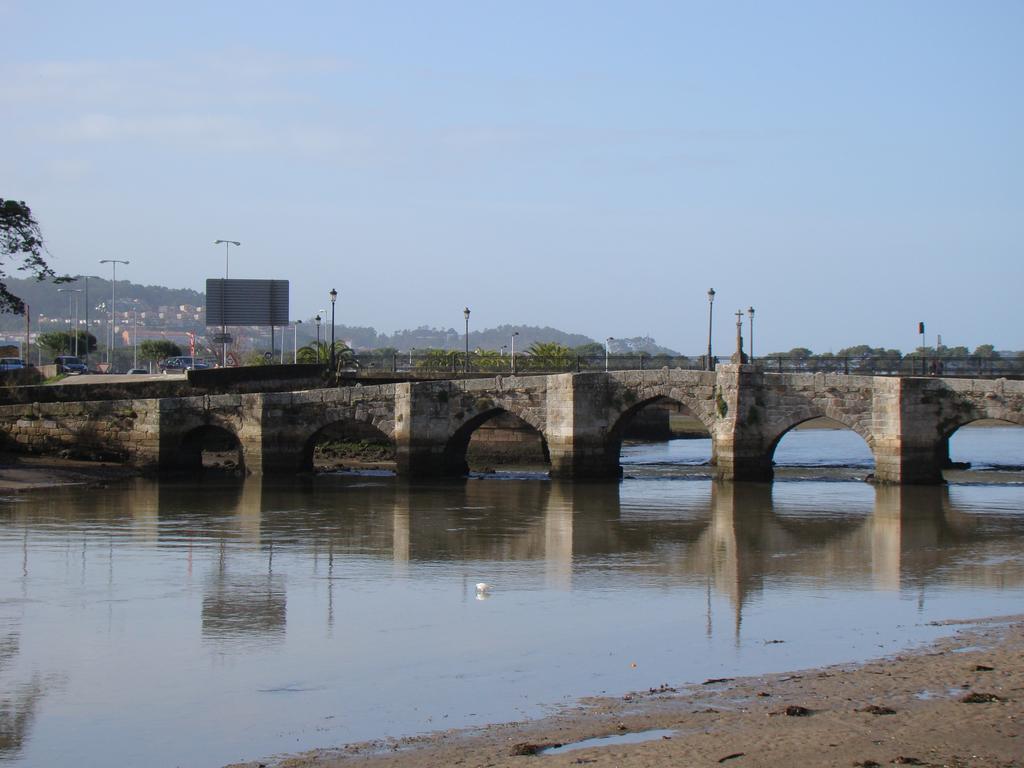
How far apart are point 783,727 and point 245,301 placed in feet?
181

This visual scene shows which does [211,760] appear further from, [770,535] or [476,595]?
[770,535]

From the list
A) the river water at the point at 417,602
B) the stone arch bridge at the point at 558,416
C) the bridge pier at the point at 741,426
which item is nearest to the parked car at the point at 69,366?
the stone arch bridge at the point at 558,416

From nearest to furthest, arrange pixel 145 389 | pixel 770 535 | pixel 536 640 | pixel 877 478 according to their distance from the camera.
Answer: pixel 536 640
pixel 770 535
pixel 877 478
pixel 145 389

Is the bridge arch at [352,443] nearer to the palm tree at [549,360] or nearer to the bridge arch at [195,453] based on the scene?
the bridge arch at [195,453]

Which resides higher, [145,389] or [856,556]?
[145,389]

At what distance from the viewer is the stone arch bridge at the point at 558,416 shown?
34.1 m

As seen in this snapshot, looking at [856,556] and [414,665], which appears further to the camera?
[856,556]

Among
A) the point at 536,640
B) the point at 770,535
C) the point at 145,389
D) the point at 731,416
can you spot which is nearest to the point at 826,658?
the point at 536,640

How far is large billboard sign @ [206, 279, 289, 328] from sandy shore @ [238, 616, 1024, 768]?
5222 cm

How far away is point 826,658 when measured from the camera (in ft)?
45.6

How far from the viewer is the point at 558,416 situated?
37.6 m

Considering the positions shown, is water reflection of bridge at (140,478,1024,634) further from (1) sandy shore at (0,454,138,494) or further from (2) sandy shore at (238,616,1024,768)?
(2) sandy shore at (238,616,1024,768)

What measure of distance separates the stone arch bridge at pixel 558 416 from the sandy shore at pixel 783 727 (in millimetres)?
21572

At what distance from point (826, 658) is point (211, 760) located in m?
6.80
